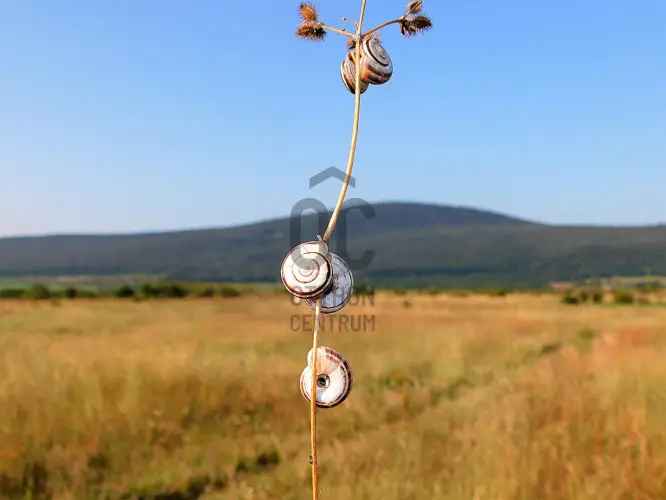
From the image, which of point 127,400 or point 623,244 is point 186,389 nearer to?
point 127,400

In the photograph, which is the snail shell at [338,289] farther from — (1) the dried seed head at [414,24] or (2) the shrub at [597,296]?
(2) the shrub at [597,296]

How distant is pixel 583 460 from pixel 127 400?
4.56m

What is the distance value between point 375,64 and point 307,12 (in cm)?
17

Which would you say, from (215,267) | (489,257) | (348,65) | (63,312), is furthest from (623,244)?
(348,65)

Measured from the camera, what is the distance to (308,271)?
118cm

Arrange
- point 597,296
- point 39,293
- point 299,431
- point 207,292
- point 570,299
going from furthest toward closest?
point 597,296
point 207,292
point 570,299
point 39,293
point 299,431

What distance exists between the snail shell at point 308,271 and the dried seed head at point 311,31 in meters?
0.40

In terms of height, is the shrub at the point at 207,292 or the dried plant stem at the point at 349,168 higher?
the shrub at the point at 207,292

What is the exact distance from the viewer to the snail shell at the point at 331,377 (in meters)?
1.24

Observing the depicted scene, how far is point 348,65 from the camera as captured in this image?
4.42 feet

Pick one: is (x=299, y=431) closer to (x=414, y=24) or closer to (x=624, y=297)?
(x=414, y=24)

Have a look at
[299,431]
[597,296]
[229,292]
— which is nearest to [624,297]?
[597,296]

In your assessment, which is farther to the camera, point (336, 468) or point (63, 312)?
point (63, 312)

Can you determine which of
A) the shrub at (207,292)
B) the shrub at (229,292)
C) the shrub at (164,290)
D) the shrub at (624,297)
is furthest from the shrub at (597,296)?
the shrub at (164,290)
